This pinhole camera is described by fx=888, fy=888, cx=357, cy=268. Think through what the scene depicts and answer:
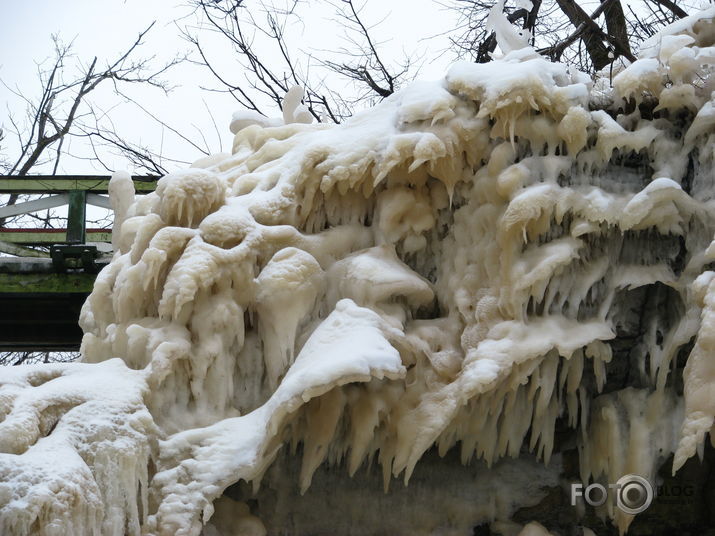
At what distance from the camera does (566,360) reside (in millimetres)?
5441

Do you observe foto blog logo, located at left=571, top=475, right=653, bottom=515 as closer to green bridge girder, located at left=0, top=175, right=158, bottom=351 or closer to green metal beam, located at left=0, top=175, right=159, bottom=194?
green bridge girder, located at left=0, top=175, right=158, bottom=351

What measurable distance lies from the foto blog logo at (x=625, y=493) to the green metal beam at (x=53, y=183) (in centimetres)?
494

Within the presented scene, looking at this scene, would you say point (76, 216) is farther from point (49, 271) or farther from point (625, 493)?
point (625, 493)

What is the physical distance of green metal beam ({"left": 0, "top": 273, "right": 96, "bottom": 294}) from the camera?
304 inches

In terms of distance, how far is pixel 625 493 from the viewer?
5.53m

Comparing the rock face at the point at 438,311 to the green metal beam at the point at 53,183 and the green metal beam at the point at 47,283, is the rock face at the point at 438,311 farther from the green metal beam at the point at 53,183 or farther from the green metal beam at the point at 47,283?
the green metal beam at the point at 53,183

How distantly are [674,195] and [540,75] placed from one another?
3.63 feet

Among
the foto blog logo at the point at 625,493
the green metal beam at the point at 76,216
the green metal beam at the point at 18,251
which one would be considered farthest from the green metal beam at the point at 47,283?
the foto blog logo at the point at 625,493

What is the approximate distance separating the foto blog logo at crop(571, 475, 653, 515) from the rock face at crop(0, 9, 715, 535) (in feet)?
0.23

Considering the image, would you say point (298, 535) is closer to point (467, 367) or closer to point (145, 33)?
point (467, 367)

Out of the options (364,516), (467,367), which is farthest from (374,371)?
(364,516)

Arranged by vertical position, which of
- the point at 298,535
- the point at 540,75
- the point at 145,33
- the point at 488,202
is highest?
the point at 145,33

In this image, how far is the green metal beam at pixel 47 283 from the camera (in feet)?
25.3

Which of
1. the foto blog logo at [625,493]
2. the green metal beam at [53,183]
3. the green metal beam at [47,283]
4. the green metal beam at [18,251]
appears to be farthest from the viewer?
the green metal beam at [18,251]
